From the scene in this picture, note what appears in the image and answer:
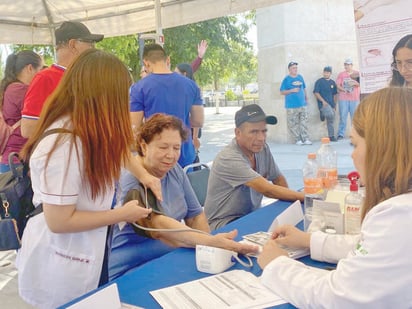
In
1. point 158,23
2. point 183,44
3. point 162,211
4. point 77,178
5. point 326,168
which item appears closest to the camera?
point 77,178

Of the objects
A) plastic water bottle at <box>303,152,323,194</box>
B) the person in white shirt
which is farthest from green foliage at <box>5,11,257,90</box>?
the person in white shirt

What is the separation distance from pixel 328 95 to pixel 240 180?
6.76 m

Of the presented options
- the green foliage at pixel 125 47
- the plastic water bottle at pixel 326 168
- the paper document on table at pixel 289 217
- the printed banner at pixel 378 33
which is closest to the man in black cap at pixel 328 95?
the green foliage at pixel 125 47

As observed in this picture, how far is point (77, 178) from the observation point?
1.22 m

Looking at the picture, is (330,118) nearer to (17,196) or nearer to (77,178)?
(17,196)

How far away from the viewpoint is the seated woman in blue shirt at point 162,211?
5.09ft

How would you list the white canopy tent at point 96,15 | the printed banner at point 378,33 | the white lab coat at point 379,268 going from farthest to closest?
the white canopy tent at point 96,15 → the printed banner at point 378,33 → the white lab coat at point 379,268

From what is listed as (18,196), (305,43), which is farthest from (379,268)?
(305,43)

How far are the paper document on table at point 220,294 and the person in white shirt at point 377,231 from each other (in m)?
0.05

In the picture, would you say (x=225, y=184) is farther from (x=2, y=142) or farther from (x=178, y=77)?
(x=2, y=142)

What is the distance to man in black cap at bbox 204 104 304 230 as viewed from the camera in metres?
2.17

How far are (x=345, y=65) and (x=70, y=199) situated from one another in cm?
815

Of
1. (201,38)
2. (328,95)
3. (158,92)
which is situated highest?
(201,38)

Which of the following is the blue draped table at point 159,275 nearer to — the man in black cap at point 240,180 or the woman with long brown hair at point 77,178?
the woman with long brown hair at point 77,178
